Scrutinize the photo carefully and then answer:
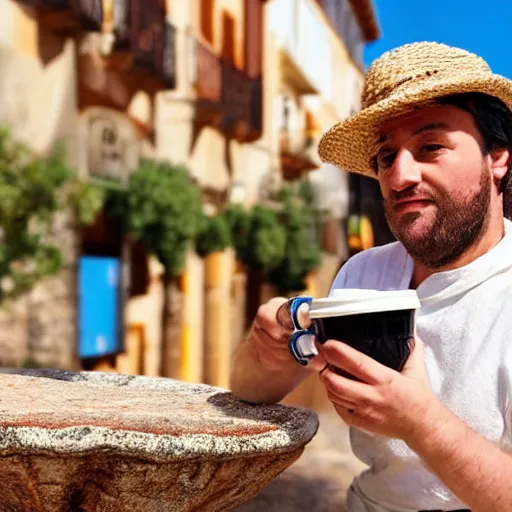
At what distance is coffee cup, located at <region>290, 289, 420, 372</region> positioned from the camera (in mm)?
1494

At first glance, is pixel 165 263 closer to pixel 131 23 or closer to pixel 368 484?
pixel 131 23

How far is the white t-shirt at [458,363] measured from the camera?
1810 mm

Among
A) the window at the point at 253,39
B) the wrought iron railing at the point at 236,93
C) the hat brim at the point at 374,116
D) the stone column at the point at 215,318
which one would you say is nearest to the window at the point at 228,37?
the window at the point at 253,39

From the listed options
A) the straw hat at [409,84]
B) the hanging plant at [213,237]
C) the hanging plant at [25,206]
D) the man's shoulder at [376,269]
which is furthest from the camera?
the hanging plant at [213,237]

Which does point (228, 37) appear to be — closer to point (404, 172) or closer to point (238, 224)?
point (238, 224)

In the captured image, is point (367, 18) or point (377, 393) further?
point (367, 18)

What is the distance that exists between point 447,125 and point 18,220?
5308mm

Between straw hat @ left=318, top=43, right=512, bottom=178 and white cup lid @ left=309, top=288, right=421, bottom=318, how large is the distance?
56 centimetres

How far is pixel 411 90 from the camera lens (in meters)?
1.87

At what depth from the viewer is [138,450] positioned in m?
1.66

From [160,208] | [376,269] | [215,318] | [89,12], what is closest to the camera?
[376,269]

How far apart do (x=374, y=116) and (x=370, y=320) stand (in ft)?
2.16

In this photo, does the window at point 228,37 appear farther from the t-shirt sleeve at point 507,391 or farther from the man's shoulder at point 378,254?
the t-shirt sleeve at point 507,391

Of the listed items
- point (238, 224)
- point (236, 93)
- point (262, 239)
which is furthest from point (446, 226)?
point (236, 93)
